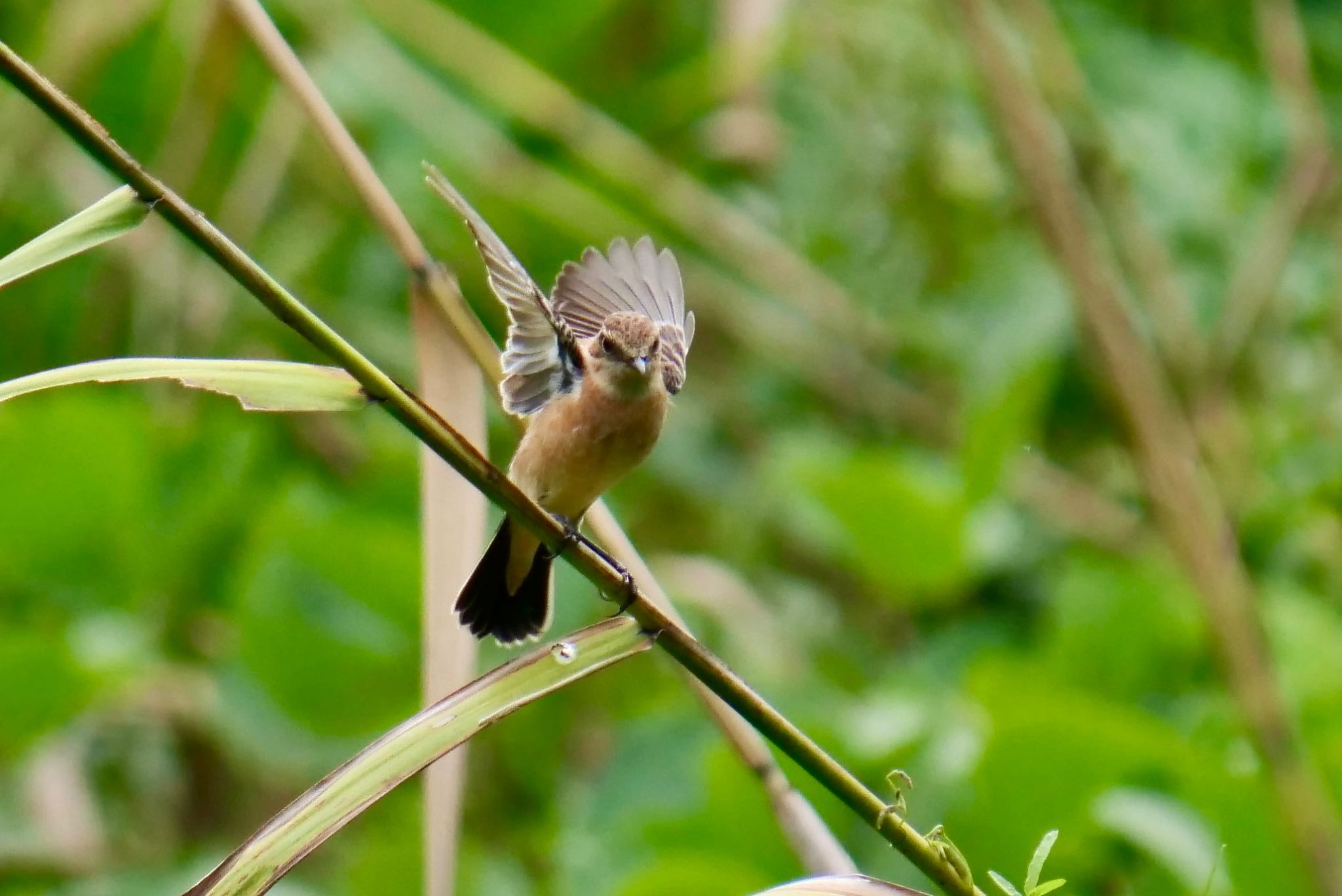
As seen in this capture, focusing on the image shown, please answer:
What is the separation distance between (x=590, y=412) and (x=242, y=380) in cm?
113

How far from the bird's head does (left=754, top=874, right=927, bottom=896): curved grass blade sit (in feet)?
3.80

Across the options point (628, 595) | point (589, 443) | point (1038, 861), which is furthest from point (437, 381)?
Result: point (1038, 861)

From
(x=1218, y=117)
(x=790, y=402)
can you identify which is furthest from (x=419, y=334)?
(x=1218, y=117)

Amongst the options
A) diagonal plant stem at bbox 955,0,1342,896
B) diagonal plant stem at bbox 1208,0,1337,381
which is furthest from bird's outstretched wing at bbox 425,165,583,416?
diagonal plant stem at bbox 1208,0,1337,381

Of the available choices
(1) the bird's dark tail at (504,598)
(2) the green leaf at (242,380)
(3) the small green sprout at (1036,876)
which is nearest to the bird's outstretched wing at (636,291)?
(1) the bird's dark tail at (504,598)

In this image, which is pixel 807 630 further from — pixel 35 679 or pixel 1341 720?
pixel 35 679

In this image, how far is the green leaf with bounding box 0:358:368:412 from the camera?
1.21 metres

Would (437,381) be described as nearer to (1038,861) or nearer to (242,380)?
(242,380)

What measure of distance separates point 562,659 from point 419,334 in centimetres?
52

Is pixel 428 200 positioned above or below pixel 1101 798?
above

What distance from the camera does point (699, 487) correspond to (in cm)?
423

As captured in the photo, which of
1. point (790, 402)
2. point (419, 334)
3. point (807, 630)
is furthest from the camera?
point (790, 402)

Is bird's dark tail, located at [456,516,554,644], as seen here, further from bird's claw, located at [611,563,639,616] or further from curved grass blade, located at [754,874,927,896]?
curved grass blade, located at [754,874,927,896]

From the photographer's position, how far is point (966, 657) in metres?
3.29
